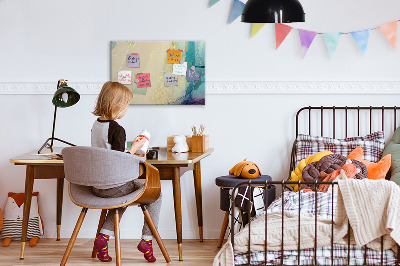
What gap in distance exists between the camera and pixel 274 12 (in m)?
3.12

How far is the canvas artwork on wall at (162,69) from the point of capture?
14.3 ft

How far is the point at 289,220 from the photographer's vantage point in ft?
10.1

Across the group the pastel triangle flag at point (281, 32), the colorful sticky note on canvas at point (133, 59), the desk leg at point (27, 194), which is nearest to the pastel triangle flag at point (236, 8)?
the pastel triangle flag at point (281, 32)

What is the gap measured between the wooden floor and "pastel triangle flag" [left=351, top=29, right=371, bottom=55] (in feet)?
5.59

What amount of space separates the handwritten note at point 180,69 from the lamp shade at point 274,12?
122cm

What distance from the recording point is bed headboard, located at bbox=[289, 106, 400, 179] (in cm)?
431

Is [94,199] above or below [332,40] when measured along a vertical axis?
below

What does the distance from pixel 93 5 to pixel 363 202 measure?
245 centimetres

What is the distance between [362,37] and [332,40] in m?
0.21

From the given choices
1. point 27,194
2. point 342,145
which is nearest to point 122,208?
point 27,194

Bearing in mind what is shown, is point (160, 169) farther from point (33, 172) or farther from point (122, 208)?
point (33, 172)

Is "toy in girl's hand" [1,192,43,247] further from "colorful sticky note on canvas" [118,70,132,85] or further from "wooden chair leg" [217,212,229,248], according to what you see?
"wooden chair leg" [217,212,229,248]

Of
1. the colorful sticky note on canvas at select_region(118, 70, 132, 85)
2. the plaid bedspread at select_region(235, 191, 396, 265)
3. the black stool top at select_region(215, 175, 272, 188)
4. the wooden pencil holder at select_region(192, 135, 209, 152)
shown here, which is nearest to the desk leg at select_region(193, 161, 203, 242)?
the wooden pencil holder at select_region(192, 135, 209, 152)

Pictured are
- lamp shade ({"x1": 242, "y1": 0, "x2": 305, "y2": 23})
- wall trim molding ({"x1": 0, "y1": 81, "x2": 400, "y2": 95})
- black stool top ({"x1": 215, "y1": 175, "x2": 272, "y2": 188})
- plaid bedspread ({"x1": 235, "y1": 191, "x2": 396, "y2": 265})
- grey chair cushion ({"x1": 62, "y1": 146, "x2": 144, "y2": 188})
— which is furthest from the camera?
wall trim molding ({"x1": 0, "y1": 81, "x2": 400, "y2": 95})
